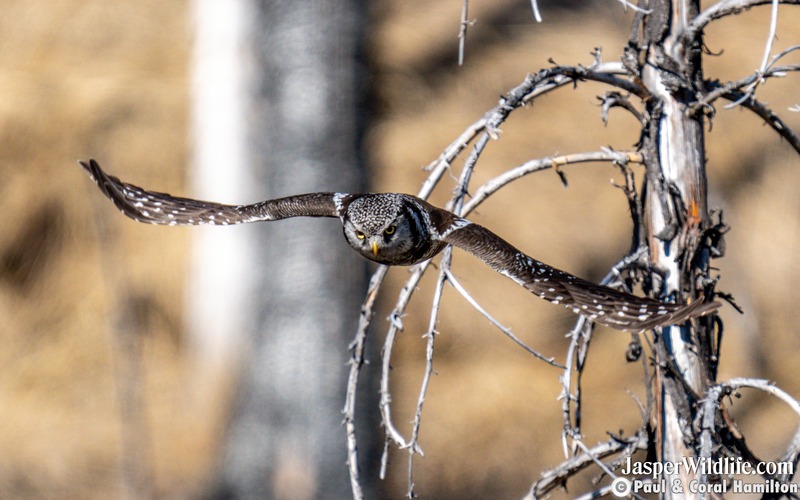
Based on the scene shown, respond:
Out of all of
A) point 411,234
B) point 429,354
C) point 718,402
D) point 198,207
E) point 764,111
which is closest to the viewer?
point 429,354

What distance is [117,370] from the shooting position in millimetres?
9258

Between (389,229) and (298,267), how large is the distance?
3640 millimetres

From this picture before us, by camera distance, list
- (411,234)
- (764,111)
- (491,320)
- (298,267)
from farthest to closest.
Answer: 1. (298,267)
2. (411,234)
3. (764,111)
4. (491,320)

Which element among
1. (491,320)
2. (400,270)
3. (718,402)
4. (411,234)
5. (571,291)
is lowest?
(718,402)

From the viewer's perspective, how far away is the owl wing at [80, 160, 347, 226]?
4914 mm

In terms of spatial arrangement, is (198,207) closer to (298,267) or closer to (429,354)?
(429,354)

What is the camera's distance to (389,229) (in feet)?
15.8

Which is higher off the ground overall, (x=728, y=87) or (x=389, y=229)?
(x=728, y=87)

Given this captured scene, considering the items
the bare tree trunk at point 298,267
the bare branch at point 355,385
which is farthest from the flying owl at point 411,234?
the bare tree trunk at point 298,267

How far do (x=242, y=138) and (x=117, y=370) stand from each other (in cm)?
237

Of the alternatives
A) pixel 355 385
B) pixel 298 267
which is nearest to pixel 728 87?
pixel 355 385

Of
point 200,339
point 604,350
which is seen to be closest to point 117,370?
point 200,339

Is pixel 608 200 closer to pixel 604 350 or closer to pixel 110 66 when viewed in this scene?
pixel 604 350

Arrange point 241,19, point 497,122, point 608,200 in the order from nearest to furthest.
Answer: point 497,122
point 241,19
point 608,200
